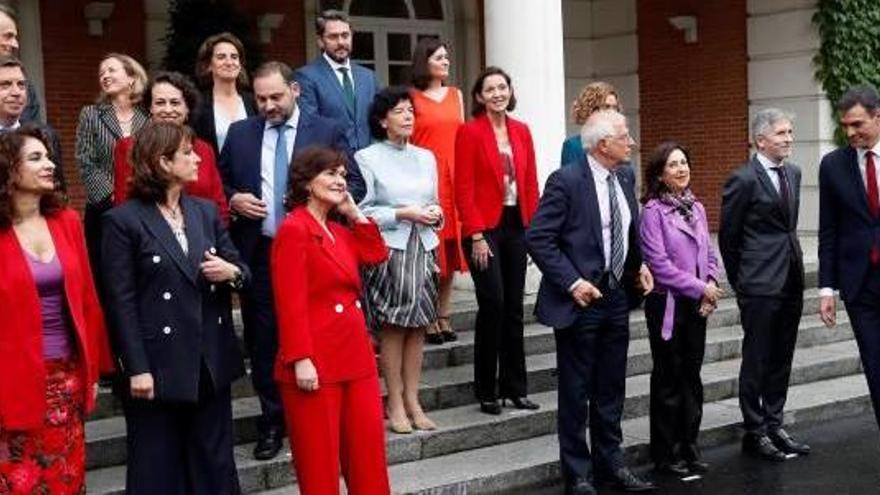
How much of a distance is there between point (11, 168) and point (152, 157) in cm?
54

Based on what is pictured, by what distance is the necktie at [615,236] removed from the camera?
554cm

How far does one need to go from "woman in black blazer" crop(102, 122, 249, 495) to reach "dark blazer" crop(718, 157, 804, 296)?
3.05 meters

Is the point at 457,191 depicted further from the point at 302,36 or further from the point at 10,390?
the point at 302,36

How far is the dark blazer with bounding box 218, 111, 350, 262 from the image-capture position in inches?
215

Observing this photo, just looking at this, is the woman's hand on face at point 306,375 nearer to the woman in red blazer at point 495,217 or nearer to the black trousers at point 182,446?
the black trousers at point 182,446

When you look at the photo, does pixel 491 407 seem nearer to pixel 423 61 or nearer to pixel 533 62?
pixel 423 61

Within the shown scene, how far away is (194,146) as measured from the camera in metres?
4.95

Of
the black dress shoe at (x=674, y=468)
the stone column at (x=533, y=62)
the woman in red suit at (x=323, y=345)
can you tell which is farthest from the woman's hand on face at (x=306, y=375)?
the stone column at (x=533, y=62)

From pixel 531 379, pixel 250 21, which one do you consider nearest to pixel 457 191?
pixel 531 379

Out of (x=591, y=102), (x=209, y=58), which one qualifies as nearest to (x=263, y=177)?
(x=209, y=58)

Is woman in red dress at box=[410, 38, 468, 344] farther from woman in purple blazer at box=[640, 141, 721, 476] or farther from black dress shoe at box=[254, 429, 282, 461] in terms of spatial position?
black dress shoe at box=[254, 429, 282, 461]

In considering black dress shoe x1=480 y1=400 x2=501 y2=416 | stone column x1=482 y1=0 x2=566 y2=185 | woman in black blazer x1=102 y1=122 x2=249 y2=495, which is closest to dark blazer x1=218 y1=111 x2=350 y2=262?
woman in black blazer x1=102 y1=122 x2=249 y2=495

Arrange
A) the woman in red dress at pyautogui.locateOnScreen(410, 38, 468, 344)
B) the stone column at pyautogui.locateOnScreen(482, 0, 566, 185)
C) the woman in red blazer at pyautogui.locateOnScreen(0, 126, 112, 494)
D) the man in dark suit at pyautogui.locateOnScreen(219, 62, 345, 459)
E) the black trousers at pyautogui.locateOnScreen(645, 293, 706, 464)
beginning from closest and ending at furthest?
the woman in red blazer at pyautogui.locateOnScreen(0, 126, 112, 494)
the man in dark suit at pyautogui.locateOnScreen(219, 62, 345, 459)
the black trousers at pyautogui.locateOnScreen(645, 293, 706, 464)
the woman in red dress at pyautogui.locateOnScreen(410, 38, 468, 344)
the stone column at pyautogui.locateOnScreen(482, 0, 566, 185)

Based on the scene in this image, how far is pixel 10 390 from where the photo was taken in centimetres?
392
